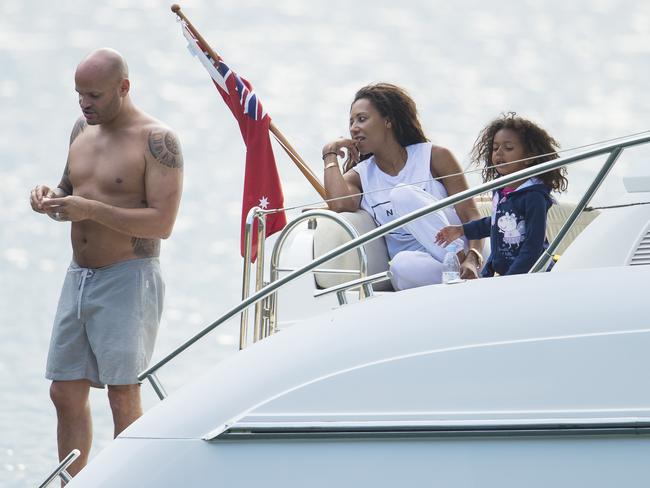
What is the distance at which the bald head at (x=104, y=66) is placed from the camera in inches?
169

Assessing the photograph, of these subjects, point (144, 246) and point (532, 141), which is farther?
point (144, 246)

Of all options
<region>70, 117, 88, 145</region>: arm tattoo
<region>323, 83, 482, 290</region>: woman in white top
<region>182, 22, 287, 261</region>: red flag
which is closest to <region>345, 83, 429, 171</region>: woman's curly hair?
<region>323, 83, 482, 290</region>: woman in white top

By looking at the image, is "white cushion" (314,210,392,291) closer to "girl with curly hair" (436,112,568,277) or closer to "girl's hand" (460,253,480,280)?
"girl's hand" (460,253,480,280)

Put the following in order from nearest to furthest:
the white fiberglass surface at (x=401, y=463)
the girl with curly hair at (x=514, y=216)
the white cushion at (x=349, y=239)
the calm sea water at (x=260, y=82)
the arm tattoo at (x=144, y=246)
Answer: the white fiberglass surface at (x=401, y=463) < the girl with curly hair at (x=514, y=216) < the white cushion at (x=349, y=239) < the arm tattoo at (x=144, y=246) < the calm sea water at (x=260, y=82)

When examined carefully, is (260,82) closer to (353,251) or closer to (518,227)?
(353,251)

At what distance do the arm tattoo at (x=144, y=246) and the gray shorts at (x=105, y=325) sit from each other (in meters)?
0.03

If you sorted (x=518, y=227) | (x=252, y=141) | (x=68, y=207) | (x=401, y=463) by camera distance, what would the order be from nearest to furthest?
(x=401, y=463) → (x=518, y=227) → (x=68, y=207) → (x=252, y=141)

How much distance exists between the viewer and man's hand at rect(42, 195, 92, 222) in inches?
161

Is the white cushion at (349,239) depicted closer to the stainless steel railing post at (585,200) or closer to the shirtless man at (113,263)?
the shirtless man at (113,263)

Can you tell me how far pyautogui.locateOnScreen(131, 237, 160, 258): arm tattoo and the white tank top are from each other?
74 cm

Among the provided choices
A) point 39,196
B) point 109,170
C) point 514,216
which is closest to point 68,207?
point 39,196

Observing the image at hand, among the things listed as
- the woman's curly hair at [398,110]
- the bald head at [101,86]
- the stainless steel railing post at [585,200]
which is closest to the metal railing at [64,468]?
the stainless steel railing post at [585,200]

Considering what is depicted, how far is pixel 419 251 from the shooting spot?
4008 mm

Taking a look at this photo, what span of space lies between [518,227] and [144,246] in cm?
135
